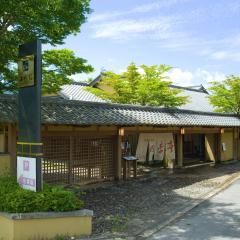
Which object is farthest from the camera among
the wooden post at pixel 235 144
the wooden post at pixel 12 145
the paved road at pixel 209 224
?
the wooden post at pixel 235 144

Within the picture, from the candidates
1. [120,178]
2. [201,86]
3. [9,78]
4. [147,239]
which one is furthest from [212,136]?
[201,86]

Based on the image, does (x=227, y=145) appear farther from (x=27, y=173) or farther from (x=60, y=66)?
(x=27, y=173)

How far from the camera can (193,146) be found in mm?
31547

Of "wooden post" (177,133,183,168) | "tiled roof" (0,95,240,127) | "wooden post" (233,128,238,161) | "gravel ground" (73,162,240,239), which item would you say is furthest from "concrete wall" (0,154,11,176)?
"wooden post" (233,128,238,161)

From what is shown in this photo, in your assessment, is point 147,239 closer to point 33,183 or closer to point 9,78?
point 33,183

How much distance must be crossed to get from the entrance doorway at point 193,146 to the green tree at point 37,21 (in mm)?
17669

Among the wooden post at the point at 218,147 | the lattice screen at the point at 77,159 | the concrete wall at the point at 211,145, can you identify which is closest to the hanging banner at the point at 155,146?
the lattice screen at the point at 77,159

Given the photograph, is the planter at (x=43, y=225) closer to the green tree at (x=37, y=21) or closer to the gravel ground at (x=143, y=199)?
the gravel ground at (x=143, y=199)

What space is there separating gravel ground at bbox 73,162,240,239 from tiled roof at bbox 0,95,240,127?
2.55 m

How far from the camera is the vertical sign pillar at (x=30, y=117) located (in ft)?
29.5

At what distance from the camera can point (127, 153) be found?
2027 centimetres

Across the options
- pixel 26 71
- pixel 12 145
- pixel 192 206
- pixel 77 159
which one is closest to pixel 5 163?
pixel 12 145

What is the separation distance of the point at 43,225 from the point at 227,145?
22.2 metres

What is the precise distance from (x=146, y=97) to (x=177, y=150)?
167 inches
